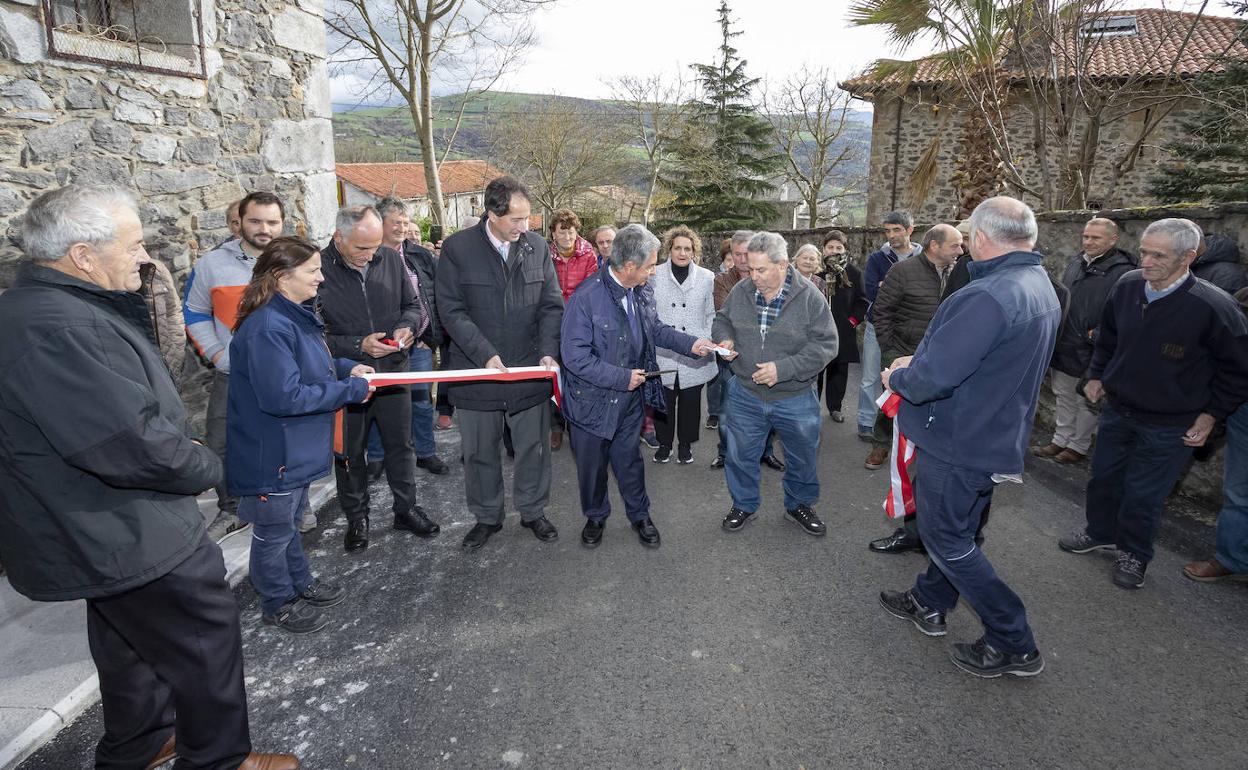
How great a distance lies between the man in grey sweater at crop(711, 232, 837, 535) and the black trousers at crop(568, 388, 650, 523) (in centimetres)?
67

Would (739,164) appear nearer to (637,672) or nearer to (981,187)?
(981,187)

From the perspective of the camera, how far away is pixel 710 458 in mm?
5910

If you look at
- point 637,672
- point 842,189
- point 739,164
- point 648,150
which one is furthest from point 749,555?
point 648,150

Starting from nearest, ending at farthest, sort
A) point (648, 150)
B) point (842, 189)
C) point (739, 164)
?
point (739, 164)
point (842, 189)
point (648, 150)

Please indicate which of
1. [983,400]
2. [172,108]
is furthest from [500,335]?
[172,108]

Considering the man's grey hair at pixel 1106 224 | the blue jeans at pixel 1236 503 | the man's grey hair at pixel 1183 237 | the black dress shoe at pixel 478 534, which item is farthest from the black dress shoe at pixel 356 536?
the man's grey hair at pixel 1106 224

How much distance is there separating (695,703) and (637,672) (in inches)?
12.6

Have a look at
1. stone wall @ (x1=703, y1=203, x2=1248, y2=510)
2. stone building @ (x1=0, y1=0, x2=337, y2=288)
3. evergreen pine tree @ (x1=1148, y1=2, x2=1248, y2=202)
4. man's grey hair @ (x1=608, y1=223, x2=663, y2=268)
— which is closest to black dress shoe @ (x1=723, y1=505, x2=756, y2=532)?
man's grey hair @ (x1=608, y1=223, x2=663, y2=268)

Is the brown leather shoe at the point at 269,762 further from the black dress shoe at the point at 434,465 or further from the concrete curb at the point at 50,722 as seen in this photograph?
the black dress shoe at the point at 434,465

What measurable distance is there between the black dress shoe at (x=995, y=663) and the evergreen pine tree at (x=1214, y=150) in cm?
1055

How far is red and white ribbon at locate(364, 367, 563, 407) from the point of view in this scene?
Result: 382cm

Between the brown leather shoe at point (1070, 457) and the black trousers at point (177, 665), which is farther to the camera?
the brown leather shoe at point (1070, 457)

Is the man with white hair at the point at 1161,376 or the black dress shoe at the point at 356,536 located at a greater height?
the man with white hair at the point at 1161,376

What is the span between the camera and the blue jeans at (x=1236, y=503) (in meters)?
3.64
